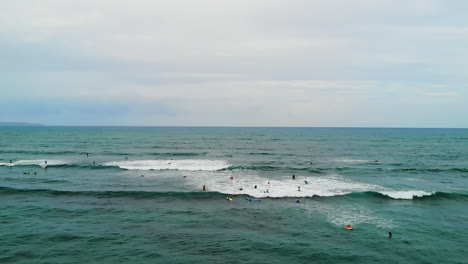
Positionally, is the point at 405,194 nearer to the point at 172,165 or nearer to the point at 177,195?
the point at 177,195

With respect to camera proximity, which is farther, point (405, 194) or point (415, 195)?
point (405, 194)

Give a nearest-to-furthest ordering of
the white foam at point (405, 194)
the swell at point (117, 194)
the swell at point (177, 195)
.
Result: the swell at point (177, 195) < the white foam at point (405, 194) < the swell at point (117, 194)

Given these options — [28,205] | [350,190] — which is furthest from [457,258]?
[28,205]

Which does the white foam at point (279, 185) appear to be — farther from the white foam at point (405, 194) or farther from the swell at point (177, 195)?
the white foam at point (405, 194)

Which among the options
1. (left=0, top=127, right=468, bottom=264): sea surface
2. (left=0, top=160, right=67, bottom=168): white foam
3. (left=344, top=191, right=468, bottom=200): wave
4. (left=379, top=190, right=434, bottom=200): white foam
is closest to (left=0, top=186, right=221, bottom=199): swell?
(left=0, top=127, right=468, bottom=264): sea surface

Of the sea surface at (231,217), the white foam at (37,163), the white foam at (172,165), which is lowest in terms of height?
the sea surface at (231,217)

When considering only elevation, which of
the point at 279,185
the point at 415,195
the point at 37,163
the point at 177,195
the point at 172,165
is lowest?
the point at 177,195

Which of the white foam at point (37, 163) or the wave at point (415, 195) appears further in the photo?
the white foam at point (37, 163)

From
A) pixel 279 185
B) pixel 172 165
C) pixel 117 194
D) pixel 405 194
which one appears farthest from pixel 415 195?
pixel 172 165

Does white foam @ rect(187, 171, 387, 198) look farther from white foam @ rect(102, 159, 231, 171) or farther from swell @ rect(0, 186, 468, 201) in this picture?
white foam @ rect(102, 159, 231, 171)

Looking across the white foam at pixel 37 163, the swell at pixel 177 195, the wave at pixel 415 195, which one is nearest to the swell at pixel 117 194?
the swell at pixel 177 195
